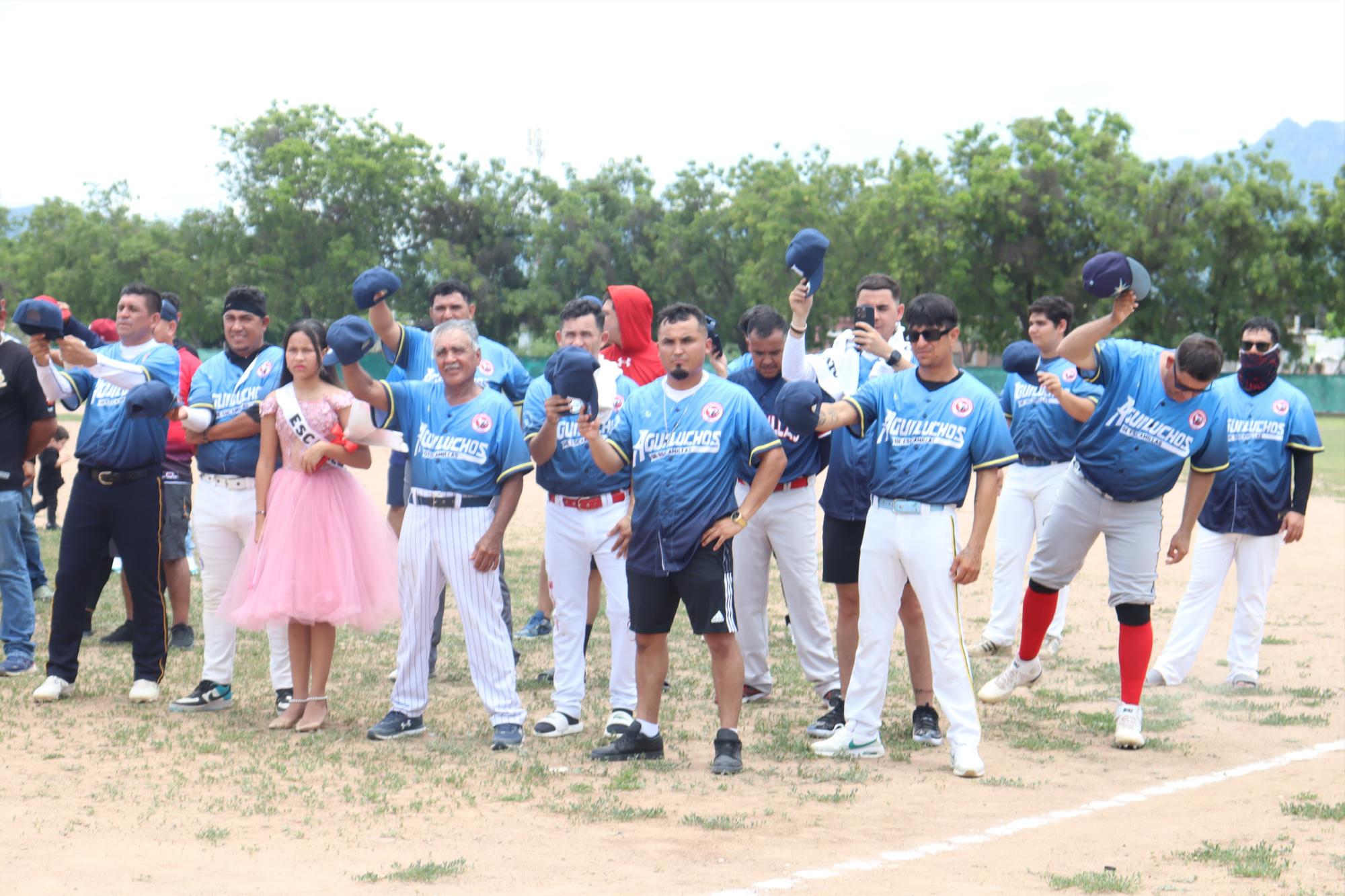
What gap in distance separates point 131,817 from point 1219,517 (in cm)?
656

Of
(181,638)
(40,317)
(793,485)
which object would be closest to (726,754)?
(793,485)

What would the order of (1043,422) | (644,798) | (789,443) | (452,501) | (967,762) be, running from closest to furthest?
(644,798) → (967,762) → (452,501) → (789,443) → (1043,422)

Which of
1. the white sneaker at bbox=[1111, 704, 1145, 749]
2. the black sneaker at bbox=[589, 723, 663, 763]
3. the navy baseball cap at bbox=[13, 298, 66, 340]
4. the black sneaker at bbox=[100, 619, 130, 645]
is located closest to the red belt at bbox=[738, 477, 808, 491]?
the black sneaker at bbox=[589, 723, 663, 763]

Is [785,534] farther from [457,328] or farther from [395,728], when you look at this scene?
[395,728]

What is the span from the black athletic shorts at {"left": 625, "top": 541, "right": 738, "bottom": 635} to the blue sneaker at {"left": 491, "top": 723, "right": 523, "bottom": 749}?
83 centimetres

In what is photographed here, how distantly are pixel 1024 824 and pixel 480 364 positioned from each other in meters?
4.11

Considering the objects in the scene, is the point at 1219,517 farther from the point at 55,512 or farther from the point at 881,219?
the point at 881,219

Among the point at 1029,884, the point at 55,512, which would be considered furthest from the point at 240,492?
the point at 55,512

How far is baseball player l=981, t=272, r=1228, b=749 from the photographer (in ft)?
23.1

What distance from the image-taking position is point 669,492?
20.7 ft

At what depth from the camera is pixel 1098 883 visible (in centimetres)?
479

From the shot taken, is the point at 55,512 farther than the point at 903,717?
Yes

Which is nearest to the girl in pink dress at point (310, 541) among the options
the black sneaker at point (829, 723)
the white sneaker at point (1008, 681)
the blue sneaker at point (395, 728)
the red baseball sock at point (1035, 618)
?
the blue sneaker at point (395, 728)

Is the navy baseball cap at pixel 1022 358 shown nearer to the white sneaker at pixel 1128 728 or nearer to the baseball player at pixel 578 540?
the white sneaker at pixel 1128 728
